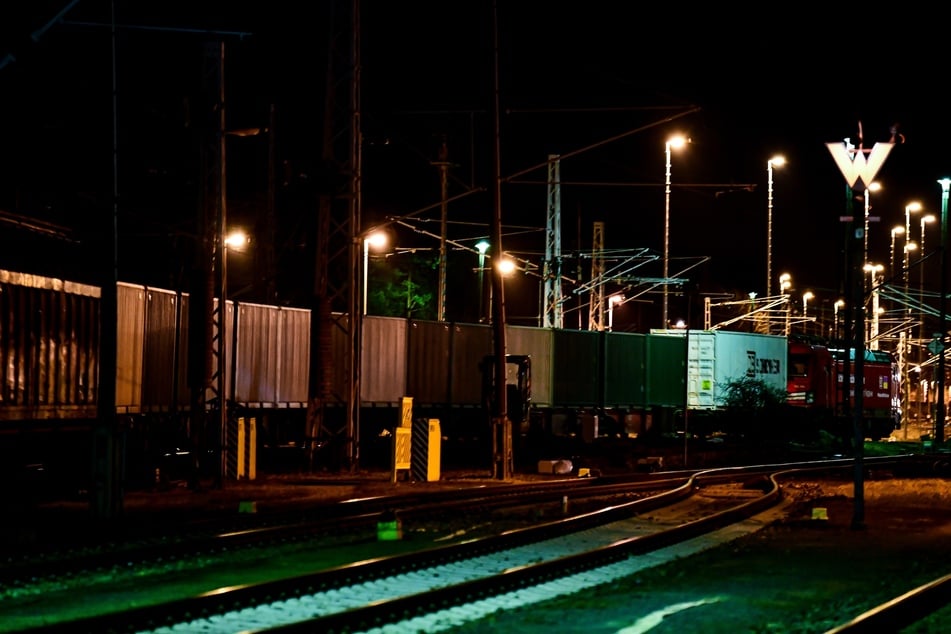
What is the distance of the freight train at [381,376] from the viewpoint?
20797 mm

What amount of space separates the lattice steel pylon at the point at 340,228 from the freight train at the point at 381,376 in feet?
2.27

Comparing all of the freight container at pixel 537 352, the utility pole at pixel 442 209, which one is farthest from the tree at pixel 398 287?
the freight container at pixel 537 352

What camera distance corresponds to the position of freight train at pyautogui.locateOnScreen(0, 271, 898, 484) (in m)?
20.8

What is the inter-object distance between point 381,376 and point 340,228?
397 inches

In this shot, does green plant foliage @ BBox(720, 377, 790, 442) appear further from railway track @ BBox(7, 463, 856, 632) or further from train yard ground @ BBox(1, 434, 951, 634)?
railway track @ BBox(7, 463, 856, 632)

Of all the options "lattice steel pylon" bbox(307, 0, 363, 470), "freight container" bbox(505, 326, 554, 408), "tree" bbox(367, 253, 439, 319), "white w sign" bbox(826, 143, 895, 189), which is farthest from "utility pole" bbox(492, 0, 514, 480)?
"tree" bbox(367, 253, 439, 319)

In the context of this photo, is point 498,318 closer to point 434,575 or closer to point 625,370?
point 434,575

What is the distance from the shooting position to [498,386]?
89.1 ft

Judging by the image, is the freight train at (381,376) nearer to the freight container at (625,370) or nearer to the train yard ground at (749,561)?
Answer: the freight container at (625,370)

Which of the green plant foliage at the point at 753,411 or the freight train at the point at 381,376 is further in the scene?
the green plant foliage at the point at 753,411

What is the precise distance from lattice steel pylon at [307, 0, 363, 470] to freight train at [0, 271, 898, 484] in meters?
0.69

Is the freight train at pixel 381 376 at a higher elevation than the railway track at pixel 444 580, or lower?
higher

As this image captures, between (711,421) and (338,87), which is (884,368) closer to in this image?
(711,421)

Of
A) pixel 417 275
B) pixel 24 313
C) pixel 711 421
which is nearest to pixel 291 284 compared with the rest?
pixel 417 275
